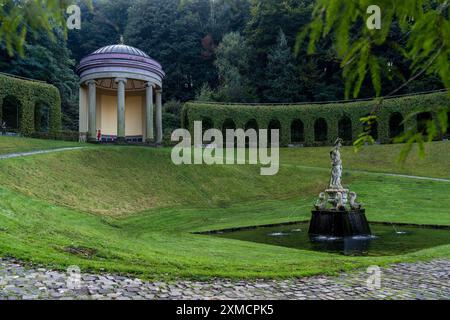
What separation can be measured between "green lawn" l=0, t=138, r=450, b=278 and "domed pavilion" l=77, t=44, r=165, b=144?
532 cm

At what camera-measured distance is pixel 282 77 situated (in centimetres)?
5647

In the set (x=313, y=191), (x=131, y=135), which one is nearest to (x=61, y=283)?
(x=313, y=191)

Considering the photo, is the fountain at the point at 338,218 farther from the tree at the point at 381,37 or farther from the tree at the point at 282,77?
the tree at the point at 282,77

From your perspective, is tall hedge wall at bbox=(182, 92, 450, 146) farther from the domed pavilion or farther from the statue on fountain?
the statue on fountain

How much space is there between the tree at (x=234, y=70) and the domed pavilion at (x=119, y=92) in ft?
58.8

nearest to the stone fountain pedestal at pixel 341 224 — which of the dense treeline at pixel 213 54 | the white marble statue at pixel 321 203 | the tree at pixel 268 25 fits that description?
the white marble statue at pixel 321 203

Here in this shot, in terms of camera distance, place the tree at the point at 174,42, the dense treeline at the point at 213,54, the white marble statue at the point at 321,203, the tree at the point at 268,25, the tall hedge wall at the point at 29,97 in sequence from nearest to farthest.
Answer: the white marble statue at the point at 321,203 < the tall hedge wall at the point at 29,97 < the dense treeline at the point at 213,54 < the tree at the point at 268,25 < the tree at the point at 174,42

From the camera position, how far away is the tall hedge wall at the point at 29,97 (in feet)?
107

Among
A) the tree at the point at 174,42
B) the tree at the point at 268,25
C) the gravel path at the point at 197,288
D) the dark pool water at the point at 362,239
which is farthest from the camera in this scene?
the tree at the point at 174,42

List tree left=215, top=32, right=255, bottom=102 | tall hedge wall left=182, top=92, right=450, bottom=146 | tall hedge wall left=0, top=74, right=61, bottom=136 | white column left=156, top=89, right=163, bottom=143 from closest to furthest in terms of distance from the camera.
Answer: tall hedge wall left=0, top=74, right=61, bottom=136, white column left=156, top=89, right=163, bottom=143, tall hedge wall left=182, top=92, right=450, bottom=146, tree left=215, top=32, right=255, bottom=102

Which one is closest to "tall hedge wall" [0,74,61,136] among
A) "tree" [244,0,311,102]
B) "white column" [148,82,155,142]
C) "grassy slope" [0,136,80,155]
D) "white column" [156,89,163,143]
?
"grassy slope" [0,136,80,155]

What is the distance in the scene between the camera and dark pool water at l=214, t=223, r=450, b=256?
1186 centimetres
